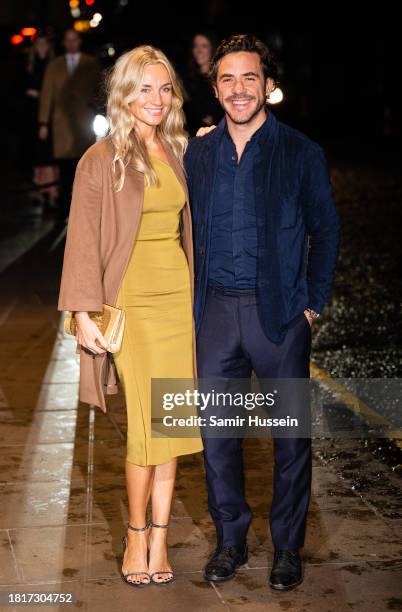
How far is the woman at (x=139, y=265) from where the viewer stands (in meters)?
4.84

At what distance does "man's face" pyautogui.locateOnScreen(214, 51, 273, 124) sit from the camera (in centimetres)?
500

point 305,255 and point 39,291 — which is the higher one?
point 305,255

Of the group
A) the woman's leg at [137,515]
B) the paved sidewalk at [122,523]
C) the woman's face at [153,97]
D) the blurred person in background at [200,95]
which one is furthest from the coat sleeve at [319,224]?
the blurred person in background at [200,95]

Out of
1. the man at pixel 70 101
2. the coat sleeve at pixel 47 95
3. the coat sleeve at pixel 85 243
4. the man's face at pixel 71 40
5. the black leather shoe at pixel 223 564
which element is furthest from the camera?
the coat sleeve at pixel 47 95

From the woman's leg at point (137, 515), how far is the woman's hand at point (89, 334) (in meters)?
0.50

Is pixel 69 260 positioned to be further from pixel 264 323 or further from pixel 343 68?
pixel 343 68

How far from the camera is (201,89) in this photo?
11.0 meters

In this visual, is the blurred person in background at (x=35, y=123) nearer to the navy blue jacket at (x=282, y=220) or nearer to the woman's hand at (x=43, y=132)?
the woman's hand at (x=43, y=132)

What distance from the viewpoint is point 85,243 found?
15.8 feet

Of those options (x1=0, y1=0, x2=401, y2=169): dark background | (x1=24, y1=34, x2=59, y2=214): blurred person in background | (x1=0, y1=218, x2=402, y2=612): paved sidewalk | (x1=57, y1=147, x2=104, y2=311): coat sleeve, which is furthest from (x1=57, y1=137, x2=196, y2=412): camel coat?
(x1=24, y1=34, x2=59, y2=214): blurred person in background

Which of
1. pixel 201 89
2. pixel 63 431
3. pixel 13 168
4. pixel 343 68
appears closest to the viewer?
pixel 63 431

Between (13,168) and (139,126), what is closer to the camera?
(139,126)

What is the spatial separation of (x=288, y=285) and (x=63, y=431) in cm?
258

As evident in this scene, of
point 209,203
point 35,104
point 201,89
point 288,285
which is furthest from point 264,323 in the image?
point 35,104
